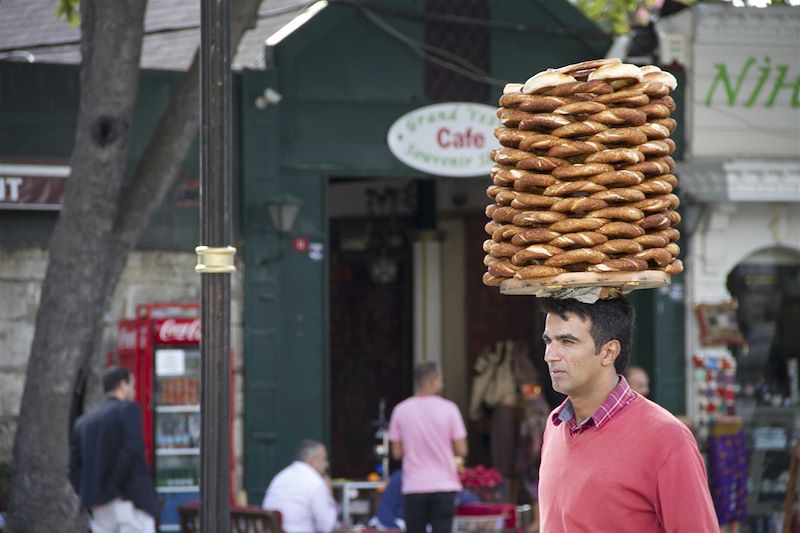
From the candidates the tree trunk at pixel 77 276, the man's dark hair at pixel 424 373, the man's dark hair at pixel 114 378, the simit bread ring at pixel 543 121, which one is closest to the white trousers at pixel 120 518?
the tree trunk at pixel 77 276

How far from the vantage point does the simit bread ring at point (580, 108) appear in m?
4.15

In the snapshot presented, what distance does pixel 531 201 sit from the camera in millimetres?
4172

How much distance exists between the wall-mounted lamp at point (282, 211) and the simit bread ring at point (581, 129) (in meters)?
8.90

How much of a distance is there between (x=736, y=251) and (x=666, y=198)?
1076 cm

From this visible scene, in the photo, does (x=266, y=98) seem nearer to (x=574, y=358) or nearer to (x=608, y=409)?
(x=574, y=358)

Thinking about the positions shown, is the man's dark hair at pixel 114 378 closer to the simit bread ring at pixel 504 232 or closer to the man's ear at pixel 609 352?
the simit bread ring at pixel 504 232

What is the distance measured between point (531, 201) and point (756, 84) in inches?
435

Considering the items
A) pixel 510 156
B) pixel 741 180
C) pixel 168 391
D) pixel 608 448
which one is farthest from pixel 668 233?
pixel 741 180

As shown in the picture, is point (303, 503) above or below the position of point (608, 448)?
below

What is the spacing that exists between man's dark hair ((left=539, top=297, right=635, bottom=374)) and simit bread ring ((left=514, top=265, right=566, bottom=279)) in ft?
0.29

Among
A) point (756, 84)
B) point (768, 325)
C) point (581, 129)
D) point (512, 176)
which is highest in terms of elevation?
point (756, 84)

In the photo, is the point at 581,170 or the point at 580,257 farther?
the point at 581,170

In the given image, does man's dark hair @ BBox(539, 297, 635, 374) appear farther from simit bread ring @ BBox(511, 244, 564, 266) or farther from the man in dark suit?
the man in dark suit

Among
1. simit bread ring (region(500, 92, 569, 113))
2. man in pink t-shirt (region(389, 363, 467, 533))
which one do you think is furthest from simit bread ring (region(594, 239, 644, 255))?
man in pink t-shirt (region(389, 363, 467, 533))
